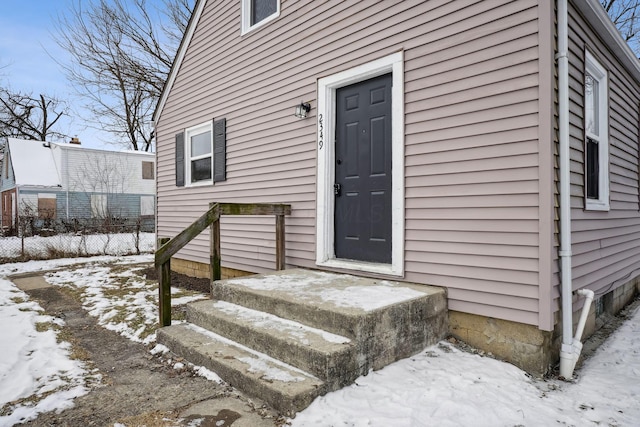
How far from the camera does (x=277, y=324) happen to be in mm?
2812

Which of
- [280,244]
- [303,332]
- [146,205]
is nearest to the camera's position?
[303,332]

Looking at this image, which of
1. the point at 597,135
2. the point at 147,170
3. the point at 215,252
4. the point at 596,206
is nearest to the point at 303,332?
the point at 215,252

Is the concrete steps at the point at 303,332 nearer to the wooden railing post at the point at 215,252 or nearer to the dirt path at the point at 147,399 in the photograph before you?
the dirt path at the point at 147,399

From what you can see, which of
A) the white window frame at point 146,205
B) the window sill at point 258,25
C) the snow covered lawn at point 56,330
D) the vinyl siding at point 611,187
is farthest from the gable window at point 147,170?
the vinyl siding at point 611,187

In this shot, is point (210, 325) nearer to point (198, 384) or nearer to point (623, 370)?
point (198, 384)

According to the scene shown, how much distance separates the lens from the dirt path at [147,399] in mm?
2084

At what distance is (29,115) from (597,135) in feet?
95.5

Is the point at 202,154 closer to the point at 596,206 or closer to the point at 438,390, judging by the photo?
the point at 438,390

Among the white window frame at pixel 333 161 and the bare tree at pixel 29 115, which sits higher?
the bare tree at pixel 29 115

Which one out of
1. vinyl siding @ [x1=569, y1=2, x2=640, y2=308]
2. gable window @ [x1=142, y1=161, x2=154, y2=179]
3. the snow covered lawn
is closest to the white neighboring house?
gable window @ [x1=142, y1=161, x2=154, y2=179]

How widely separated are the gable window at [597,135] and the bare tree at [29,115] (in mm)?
28056

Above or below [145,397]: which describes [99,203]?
above

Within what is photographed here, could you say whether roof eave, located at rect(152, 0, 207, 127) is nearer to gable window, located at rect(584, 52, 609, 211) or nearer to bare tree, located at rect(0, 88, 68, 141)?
gable window, located at rect(584, 52, 609, 211)

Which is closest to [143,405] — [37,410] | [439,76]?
[37,410]
